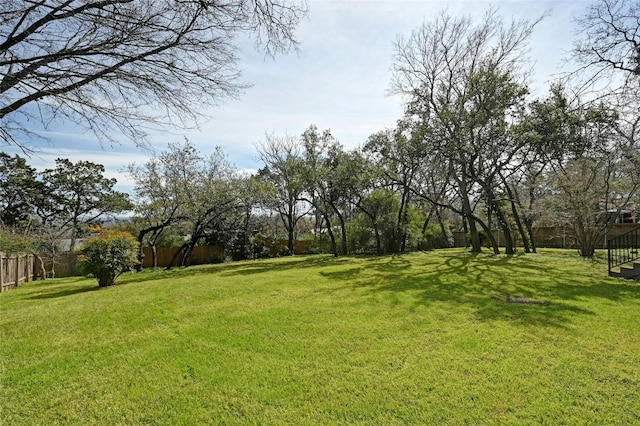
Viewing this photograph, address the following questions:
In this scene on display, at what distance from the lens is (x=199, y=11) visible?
10.8 feet

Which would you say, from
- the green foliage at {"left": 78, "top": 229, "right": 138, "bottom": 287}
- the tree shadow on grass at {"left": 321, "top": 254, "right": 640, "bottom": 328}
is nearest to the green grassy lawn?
the tree shadow on grass at {"left": 321, "top": 254, "right": 640, "bottom": 328}

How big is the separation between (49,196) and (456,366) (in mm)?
23120

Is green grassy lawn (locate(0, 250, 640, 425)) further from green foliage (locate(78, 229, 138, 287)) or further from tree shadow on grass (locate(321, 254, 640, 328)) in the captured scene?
green foliage (locate(78, 229, 138, 287))

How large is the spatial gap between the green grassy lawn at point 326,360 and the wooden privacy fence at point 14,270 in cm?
569

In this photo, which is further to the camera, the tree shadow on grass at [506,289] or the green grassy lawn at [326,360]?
the tree shadow on grass at [506,289]

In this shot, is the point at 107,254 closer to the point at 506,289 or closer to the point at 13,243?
the point at 13,243

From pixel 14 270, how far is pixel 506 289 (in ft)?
50.3

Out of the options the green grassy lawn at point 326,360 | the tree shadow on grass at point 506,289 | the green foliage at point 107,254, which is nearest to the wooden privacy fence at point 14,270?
the green foliage at point 107,254

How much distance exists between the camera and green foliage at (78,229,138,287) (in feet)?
29.7

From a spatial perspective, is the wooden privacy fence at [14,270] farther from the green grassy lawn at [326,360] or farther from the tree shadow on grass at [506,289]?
the tree shadow on grass at [506,289]

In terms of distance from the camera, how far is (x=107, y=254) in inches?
361

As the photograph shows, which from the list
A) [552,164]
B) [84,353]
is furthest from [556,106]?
[84,353]

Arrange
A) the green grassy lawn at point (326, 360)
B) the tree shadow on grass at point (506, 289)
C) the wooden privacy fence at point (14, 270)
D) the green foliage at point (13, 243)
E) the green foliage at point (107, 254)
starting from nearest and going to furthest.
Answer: the green grassy lawn at point (326, 360)
the tree shadow on grass at point (506, 289)
the green foliage at point (107, 254)
the wooden privacy fence at point (14, 270)
the green foliage at point (13, 243)

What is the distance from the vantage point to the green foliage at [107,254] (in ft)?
A: 29.7
